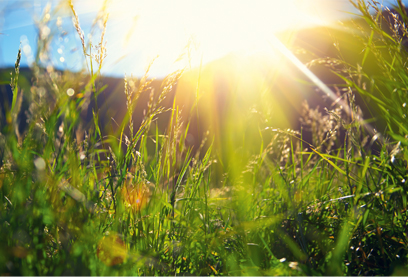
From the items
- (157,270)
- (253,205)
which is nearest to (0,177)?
(157,270)

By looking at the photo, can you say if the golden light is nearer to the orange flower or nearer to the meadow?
the meadow

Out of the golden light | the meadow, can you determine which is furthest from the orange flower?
the golden light

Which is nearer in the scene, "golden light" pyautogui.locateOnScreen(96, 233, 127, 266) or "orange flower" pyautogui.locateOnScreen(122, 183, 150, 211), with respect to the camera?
"golden light" pyautogui.locateOnScreen(96, 233, 127, 266)

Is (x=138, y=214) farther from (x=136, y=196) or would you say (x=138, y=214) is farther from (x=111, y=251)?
(x=111, y=251)

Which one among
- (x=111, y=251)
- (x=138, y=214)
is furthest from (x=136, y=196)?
(x=111, y=251)

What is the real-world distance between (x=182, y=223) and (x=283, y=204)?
52cm

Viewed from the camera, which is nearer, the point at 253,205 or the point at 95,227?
the point at 95,227

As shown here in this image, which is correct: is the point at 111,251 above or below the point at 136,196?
below

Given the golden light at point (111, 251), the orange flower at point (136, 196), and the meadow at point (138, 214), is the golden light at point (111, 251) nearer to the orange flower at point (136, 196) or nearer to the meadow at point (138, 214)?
the meadow at point (138, 214)

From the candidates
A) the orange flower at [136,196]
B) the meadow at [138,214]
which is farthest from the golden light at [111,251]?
the orange flower at [136,196]

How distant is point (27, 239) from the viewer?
2.92 feet

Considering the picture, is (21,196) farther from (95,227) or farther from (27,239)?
(95,227)

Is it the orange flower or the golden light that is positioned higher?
the orange flower

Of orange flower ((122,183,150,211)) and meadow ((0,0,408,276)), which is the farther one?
orange flower ((122,183,150,211))
